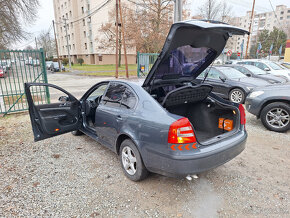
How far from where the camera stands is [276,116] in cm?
485

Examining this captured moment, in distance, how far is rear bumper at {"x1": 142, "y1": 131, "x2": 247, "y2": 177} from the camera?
2.25 meters

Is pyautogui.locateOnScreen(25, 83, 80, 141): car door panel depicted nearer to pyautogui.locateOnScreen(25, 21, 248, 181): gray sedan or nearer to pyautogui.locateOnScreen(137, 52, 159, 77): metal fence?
pyautogui.locateOnScreen(25, 21, 248, 181): gray sedan

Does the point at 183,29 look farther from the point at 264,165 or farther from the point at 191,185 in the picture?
the point at 264,165

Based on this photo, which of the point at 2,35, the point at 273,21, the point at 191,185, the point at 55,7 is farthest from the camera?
the point at 273,21

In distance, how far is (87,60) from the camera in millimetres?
44875

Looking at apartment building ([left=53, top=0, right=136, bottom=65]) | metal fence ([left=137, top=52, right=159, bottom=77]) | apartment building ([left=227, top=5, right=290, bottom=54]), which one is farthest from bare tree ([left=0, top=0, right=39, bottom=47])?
apartment building ([left=227, top=5, right=290, bottom=54])

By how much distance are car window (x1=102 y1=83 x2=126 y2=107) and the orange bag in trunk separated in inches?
67.8

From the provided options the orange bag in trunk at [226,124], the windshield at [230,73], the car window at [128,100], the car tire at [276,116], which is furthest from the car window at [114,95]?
the windshield at [230,73]

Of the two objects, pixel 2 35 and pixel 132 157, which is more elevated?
pixel 2 35

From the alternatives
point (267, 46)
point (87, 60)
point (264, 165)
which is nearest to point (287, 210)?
point (264, 165)

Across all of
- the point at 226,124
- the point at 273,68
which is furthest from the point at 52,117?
the point at 273,68

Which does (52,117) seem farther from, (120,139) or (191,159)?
(191,159)

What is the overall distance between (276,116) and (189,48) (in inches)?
132

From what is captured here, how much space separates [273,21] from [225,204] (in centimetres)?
11103
